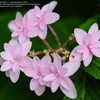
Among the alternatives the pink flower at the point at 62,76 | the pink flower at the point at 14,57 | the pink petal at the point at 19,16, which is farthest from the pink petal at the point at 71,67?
the pink petal at the point at 19,16

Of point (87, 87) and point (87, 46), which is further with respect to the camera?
point (87, 87)

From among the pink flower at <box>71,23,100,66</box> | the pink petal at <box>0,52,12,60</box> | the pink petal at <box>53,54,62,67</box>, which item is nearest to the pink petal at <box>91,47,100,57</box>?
the pink flower at <box>71,23,100,66</box>

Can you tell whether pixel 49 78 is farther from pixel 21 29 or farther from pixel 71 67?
pixel 21 29

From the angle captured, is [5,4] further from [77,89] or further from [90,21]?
[77,89]

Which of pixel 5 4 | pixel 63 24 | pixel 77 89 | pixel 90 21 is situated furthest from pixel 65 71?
pixel 5 4

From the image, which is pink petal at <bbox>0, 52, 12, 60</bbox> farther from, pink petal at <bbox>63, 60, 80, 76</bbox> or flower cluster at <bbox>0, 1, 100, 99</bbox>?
pink petal at <bbox>63, 60, 80, 76</bbox>

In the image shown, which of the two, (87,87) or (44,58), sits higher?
(44,58)

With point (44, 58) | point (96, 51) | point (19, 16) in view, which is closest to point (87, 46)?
point (96, 51)
